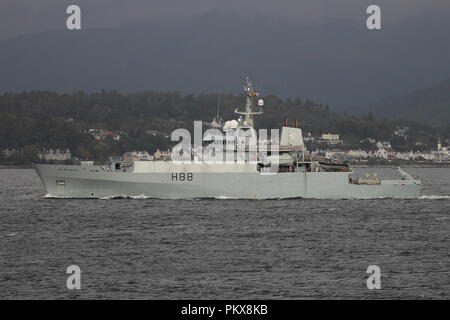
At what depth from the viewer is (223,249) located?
3841 cm

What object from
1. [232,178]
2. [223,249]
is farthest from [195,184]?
[223,249]

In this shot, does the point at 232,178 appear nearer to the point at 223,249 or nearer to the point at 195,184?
the point at 195,184

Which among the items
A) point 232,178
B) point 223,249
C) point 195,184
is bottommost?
point 223,249

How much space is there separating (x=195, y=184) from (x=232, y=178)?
2451 mm

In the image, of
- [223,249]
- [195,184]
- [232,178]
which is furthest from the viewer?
[232,178]

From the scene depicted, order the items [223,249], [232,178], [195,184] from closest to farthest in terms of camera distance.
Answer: [223,249] → [195,184] → [232,178]

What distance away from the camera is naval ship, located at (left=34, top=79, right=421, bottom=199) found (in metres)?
57.0

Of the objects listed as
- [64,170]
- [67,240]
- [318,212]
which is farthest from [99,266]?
[64,170]

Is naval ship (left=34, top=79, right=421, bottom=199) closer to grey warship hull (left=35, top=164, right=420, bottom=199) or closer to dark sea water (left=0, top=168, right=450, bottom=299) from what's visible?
grey warship hull (left=35, top=164, right=420, bottom=199)

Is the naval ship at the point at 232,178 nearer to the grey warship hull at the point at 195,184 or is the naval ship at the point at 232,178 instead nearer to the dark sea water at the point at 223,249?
the grey warship hull at the point at 195,184

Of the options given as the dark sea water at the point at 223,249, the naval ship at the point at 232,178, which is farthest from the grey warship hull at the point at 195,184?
the dark sea water at the point at 223,249

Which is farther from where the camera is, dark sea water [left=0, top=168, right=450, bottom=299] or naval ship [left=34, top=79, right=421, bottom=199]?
naval ship [left=34, top=79, right=421, bottom=199]

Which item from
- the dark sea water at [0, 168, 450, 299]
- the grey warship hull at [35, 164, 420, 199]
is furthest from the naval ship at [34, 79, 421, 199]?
the dark sea water at [0, 168, 450, 299]

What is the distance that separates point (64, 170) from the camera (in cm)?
5825
